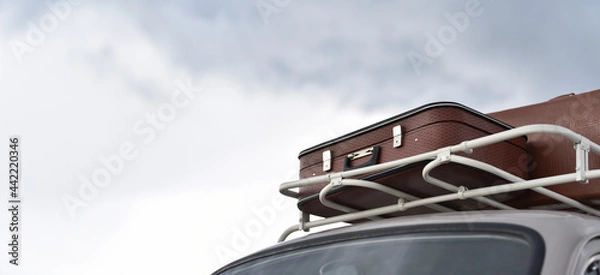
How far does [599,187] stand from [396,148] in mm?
840

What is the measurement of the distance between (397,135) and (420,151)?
0.17 metres

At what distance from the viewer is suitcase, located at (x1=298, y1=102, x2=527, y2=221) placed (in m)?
3.37

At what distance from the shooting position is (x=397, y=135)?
3.62 metres

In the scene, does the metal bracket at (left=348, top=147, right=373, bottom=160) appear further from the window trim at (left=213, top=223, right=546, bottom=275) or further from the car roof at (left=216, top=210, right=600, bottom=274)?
the car roof at (left=216, top=210, right=600, bottom=274)

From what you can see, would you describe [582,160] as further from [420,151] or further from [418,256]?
[418,256]

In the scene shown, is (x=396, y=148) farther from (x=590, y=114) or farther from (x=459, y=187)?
(x=590, y=114)

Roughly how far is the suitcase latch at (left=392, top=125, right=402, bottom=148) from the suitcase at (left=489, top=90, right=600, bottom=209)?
1.75ft

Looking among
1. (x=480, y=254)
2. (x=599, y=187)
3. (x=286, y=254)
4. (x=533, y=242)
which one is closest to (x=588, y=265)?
(x=533, y=242)

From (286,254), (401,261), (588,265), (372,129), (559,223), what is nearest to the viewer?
(588,265)

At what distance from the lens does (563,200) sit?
3.21m

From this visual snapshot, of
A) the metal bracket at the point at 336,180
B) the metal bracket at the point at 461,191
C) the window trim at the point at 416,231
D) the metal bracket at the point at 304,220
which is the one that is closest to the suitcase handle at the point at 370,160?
the metal bracket at the point at 336,180

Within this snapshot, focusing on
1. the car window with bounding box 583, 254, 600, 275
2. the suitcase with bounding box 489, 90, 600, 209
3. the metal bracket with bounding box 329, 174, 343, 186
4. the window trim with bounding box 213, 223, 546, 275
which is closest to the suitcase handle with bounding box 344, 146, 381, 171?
the metal bracket with bounding box 329, 174, 343, 186

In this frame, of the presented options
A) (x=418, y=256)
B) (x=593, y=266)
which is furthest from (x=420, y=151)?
(x=593, y=266)

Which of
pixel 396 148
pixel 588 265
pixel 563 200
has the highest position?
pixel 396 148
